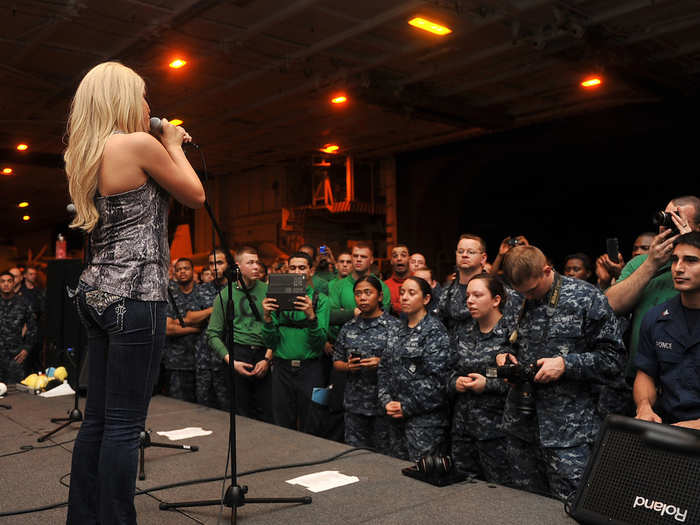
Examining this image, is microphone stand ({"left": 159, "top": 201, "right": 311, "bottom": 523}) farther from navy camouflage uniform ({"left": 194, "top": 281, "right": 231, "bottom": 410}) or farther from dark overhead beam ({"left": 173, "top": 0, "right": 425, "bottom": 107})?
dark overhead beam ({"left": 173, "top": 0, "right": 425, "bottom": 107})

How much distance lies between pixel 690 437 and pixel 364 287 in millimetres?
2456

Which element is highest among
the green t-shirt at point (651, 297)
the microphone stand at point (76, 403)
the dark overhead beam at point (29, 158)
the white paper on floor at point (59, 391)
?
the dark overhead beam at point (29, 158)

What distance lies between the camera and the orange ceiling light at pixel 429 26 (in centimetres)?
650

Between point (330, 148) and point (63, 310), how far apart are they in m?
8.36

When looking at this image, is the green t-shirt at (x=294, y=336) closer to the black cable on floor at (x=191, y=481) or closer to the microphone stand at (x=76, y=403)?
the microphone stand at (x=76, y=403)

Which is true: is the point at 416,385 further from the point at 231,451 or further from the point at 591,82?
the point at 591,82

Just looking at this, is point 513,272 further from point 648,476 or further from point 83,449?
point 83,449

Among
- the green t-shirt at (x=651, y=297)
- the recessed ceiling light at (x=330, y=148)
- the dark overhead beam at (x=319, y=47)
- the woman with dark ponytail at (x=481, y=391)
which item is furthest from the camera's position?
the recessed ceiling light at (x=330, y=148)

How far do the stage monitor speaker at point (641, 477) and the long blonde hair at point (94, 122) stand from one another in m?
1.49

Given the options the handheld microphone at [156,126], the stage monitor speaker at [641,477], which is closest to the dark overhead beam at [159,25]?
the handheld microphone at [156,126]

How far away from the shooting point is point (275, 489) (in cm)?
239

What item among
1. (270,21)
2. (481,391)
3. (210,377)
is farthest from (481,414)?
(270,21)

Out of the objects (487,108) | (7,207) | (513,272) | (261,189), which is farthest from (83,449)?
(7,207)

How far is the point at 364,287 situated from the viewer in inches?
154
